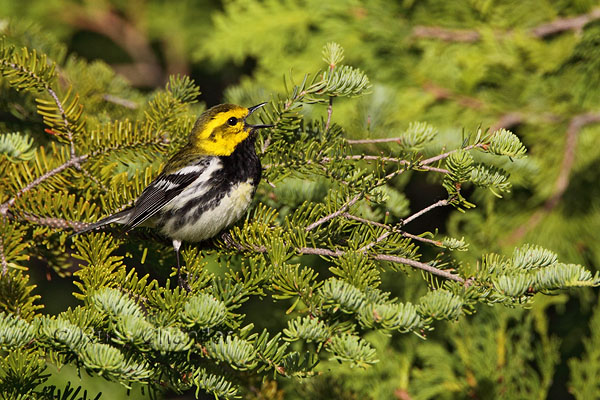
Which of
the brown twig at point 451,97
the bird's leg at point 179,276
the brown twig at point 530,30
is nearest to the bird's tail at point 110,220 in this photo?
the bird's leg at point 179,276

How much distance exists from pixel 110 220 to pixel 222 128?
2.34 feet

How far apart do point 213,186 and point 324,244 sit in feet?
2.41

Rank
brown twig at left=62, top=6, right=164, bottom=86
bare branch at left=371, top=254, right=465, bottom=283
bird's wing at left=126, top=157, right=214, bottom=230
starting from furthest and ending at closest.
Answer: brown twig at left=62, top=6, right=164, bottom=86 < bird's wing at left=126, top=157, right=214, bottom=230 < bare branch at left=371, top=254, right=465, bottom=283

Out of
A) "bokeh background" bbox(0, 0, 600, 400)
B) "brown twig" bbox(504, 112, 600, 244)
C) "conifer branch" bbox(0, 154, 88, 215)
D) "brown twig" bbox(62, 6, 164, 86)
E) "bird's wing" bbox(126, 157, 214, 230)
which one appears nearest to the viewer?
"conifer branch" bbox(0, 154, 88, 215)

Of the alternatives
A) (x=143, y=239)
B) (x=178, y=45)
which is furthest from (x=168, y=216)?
(x=178, y=45)

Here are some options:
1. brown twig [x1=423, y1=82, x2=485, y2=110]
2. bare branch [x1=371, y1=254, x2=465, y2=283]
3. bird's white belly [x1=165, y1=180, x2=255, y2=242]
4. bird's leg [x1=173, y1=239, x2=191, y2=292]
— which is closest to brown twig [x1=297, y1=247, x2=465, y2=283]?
→ bare branch [x1=371, y1=254, x2=465, y2=283]

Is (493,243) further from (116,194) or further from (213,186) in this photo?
A: (116,194)

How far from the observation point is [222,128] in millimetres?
2602

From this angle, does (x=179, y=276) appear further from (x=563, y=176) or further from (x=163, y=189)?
(x=563, y=176)

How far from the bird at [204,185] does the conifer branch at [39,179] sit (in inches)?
8.4

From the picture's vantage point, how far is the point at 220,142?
102 inches

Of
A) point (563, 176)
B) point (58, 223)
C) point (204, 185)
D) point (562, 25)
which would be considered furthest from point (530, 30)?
point (58, 223)

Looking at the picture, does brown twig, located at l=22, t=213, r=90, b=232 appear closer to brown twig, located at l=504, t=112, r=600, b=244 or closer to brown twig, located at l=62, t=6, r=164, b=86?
brown twig, located at l=504, t=112, r=600, b=244

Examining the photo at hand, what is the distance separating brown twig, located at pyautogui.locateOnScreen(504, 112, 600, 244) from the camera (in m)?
2.95
